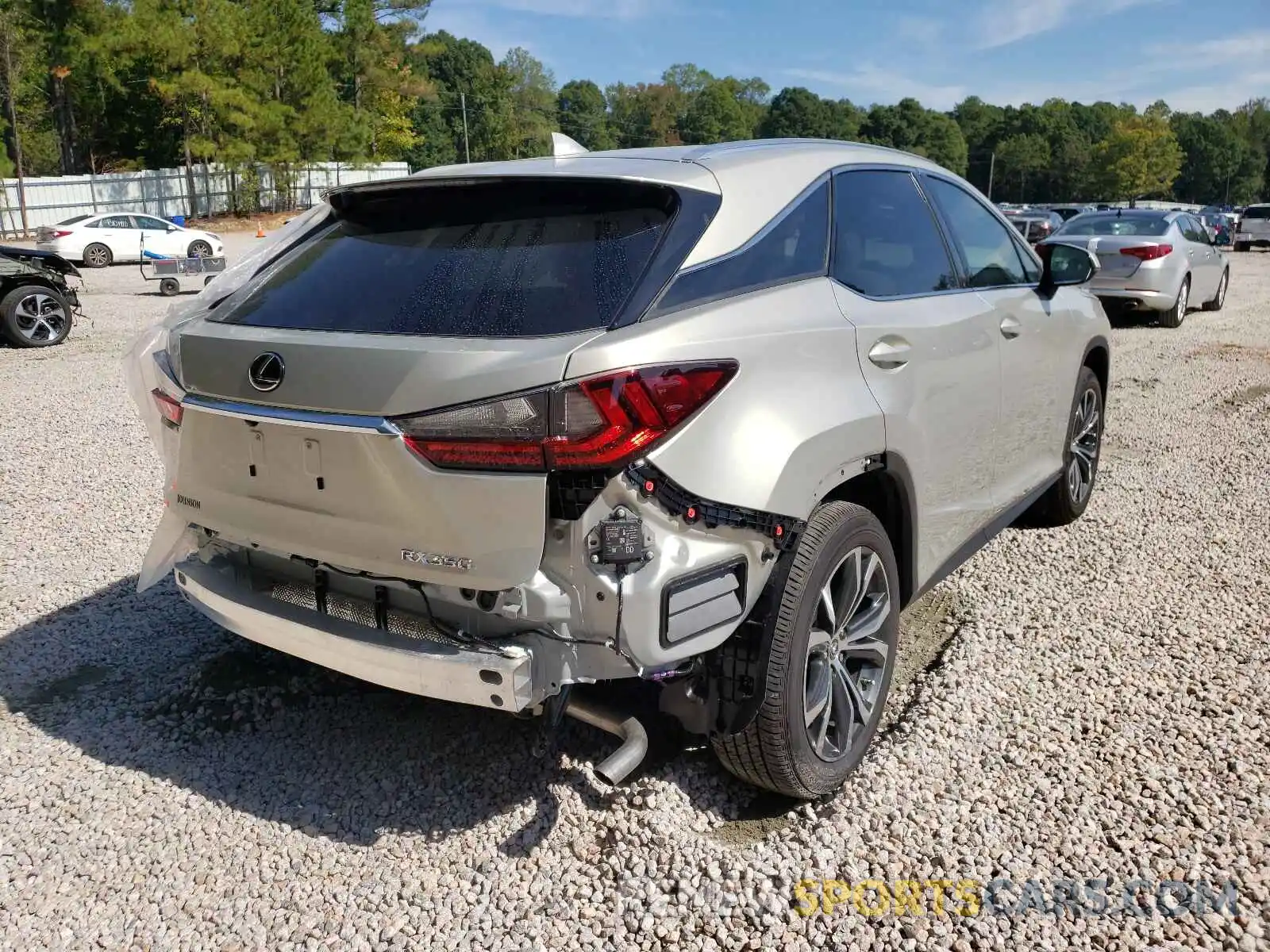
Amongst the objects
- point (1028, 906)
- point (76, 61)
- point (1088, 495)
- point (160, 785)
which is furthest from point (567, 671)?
point (76, 61)

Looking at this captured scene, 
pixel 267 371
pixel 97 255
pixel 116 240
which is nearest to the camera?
pixel 267 371

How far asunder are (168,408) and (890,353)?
2.12m

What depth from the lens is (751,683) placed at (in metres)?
2.48

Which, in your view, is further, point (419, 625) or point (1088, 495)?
point (1088, 495)

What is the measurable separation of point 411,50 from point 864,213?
213 ft

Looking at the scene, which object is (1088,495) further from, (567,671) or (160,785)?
(160,785)

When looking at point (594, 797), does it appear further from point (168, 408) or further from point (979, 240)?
point (979, 240)

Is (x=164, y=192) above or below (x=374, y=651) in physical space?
above

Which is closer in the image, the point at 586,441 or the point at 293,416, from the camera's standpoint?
the point at 586,441

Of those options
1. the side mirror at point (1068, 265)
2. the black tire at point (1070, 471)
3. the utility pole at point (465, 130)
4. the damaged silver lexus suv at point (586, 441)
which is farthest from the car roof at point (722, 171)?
the utility pole at point (465, 130)

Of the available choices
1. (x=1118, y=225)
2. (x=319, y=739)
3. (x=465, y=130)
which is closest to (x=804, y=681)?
(x=319, y=739)

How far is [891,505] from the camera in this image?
3.08 m

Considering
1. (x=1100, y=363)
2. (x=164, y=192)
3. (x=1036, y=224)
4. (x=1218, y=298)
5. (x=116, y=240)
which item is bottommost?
(x=1218, y=298)

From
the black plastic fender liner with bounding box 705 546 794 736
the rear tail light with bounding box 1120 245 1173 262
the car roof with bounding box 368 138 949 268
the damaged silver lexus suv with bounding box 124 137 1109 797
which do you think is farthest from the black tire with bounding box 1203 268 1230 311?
the black plastic fender liner with bounding box 705 546 794 736
